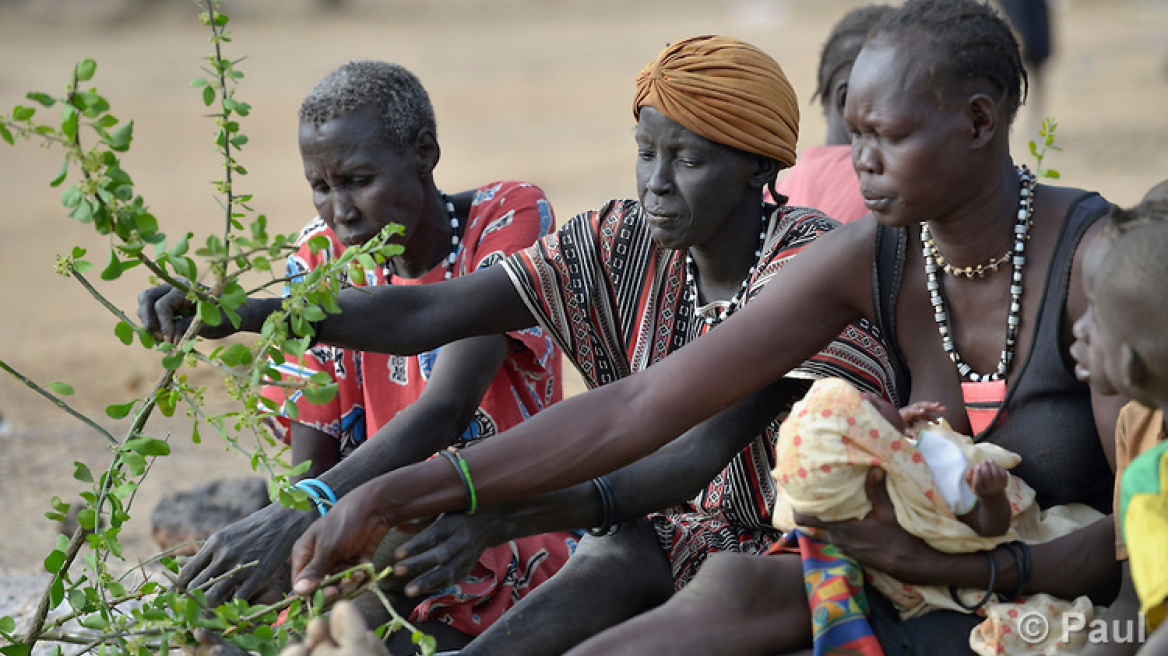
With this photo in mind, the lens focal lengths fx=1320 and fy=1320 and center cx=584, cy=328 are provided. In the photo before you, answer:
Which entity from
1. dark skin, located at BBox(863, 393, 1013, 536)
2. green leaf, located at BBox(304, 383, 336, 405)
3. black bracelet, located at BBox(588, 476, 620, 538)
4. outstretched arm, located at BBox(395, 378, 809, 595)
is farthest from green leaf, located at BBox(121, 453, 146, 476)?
dark skin, located at BBox(863, 393, 1013, 536)

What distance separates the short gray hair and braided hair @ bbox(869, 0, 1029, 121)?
1564 millimetres

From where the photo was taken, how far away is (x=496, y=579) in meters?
3.77

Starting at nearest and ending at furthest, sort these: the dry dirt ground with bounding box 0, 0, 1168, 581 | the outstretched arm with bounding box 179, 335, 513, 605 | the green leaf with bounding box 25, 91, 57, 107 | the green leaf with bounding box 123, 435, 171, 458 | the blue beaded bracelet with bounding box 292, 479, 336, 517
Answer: the green leaf with bounding box 25, 91, 57, 107 < the green leaf with bounding box 123, 435, 171, 458 < the outstretched arm with bounding box 179, 335, 513, 605 < the blue beaded bracelet with bounding box 292, 479, 336, 517 < the dry dirt ground with bounding box 0, 0, 1168, 581

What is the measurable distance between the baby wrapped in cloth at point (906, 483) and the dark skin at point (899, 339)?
0.14 ft

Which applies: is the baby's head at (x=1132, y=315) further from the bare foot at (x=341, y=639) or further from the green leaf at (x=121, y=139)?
the green leaf at (x=121, y=139)

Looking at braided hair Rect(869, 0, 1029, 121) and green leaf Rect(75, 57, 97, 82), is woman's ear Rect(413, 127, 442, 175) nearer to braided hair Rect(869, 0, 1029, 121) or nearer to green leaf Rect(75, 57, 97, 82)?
green leaf Rect(75, 57, 97, 82)

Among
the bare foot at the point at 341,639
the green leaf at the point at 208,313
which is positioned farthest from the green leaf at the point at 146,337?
the bare foot at the point at 341,639

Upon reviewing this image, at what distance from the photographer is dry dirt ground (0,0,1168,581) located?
8180 millimetres

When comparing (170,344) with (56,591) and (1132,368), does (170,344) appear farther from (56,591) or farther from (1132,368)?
(1132,368)

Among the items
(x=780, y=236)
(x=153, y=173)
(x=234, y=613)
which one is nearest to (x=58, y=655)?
(x=234, y=613)

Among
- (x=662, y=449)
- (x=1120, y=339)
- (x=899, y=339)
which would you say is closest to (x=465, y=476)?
(x=662, y=449)

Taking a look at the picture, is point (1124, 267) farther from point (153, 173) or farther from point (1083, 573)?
point (153, 173)

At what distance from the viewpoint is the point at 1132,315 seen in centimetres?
238

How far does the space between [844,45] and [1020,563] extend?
9.56 ft
